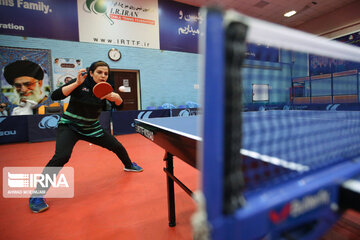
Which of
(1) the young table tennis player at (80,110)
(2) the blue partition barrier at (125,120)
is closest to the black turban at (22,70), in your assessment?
(2) the blue partition barrier at (125,120)

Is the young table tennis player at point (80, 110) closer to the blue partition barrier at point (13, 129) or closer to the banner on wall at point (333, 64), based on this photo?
the blue partition barrier at point (13, 129)

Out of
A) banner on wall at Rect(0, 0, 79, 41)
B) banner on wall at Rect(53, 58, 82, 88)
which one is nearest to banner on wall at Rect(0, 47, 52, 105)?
banner on wall at Rect(53, 58, 82, 88)

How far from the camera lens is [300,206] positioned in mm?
467

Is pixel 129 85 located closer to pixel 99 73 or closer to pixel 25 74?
pixel 25 74

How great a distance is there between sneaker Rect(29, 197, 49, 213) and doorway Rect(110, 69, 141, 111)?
19.2ft

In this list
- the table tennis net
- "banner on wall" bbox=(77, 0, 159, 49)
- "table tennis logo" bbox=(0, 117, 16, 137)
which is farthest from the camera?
"banner on wall" bbox=(77, 0, 159, 49)

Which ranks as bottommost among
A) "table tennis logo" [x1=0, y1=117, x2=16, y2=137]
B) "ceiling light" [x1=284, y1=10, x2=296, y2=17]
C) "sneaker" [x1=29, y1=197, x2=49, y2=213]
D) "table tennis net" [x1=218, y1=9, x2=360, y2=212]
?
"sneaker" [x1=29, y1=197, x2=49, y2=213]

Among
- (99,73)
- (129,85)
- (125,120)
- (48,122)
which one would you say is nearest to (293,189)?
(99,73)

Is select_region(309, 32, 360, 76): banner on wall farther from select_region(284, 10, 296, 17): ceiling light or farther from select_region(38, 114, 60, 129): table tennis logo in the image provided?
select_region(38, 114, 60, 129): table tennis logo

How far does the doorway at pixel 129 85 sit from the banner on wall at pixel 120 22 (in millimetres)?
1052

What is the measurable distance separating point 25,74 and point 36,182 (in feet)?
16.7

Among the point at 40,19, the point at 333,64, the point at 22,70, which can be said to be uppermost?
the point at 40,19

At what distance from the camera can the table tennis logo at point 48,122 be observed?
17.0 ft

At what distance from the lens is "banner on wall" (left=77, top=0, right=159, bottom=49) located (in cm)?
667
